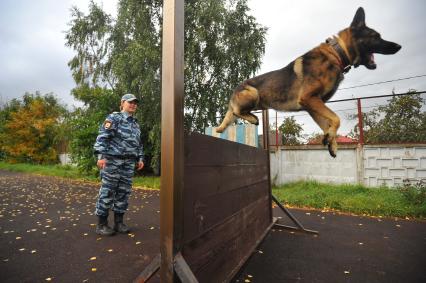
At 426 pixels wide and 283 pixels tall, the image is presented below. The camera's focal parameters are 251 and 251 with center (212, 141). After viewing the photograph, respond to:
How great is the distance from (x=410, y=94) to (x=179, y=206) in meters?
7.97

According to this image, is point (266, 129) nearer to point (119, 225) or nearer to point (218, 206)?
point (218, 206)

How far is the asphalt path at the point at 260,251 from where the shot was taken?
2.72 m

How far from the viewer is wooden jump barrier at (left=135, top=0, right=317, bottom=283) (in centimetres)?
139

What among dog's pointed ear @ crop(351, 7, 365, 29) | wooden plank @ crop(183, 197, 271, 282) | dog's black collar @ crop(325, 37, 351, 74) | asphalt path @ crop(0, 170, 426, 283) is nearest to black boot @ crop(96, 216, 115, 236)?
asphalt path @ crop(0, 170, 426, 283)

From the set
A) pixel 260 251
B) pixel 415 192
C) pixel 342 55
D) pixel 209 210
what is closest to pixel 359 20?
pixel 342 55

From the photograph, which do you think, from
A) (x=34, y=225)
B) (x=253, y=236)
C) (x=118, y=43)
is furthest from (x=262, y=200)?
(x=118, y=43)

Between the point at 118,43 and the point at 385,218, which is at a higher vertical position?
the point at 118,43

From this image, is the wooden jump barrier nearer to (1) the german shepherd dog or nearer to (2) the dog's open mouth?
(1) the german shepherd dog

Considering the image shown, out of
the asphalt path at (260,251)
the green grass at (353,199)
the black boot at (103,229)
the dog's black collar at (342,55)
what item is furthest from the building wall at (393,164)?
the black boot at (103,229)

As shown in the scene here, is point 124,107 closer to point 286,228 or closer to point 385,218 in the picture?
point 286,228

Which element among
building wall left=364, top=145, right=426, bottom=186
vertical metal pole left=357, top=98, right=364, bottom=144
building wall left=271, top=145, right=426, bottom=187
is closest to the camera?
building wall left=364, top=145, right=426, bottom=186

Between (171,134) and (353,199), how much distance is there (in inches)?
244

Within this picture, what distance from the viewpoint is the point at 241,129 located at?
378cm

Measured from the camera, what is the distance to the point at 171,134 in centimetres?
139
